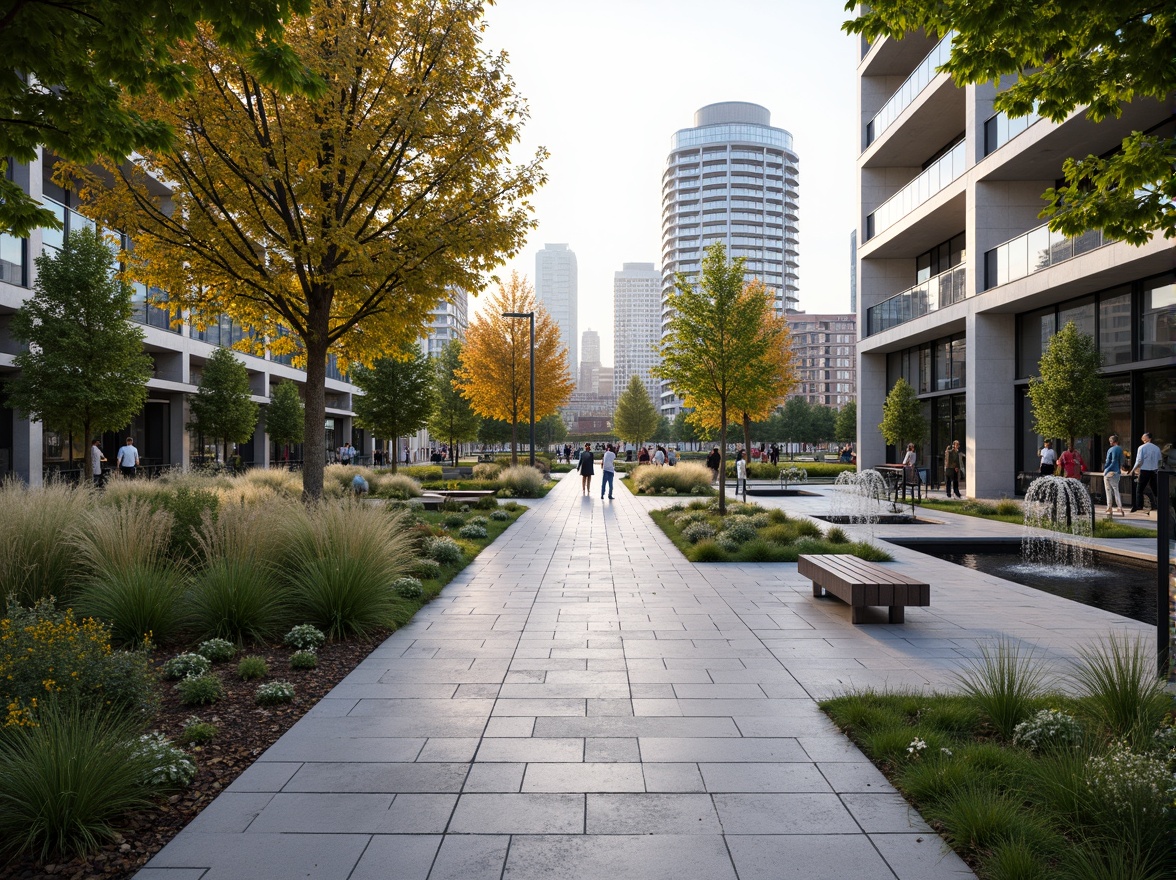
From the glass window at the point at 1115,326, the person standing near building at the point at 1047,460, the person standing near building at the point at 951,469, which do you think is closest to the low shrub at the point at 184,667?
the person standing near building at the point at 1047,460

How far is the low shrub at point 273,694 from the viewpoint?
519cm

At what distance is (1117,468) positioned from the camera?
60.5 feet

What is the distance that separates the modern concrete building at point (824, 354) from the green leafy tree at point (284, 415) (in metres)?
110

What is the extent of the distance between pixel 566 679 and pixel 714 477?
26.8 metres

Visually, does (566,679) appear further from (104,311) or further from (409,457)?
(409,457)

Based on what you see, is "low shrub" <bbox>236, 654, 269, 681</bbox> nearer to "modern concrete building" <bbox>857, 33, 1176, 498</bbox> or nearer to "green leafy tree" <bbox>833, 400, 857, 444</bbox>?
"modern concrete building" <bbox>857, 33, 1176, 498</bbox>

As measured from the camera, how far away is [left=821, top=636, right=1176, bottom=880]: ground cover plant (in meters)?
3.06

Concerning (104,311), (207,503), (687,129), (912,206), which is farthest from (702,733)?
(687,129)

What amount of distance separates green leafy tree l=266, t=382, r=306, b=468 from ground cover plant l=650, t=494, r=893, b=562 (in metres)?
33.9

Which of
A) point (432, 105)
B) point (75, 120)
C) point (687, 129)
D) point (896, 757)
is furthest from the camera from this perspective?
point (687, 129)

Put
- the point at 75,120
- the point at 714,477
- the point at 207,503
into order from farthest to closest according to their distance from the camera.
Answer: the point at 714,477 < the point at 207,503 < the point at 75,120

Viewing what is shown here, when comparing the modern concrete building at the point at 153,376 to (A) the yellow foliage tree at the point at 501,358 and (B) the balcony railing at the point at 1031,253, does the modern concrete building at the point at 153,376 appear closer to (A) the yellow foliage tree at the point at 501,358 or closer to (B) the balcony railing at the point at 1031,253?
(A) the yellow foliage tree at the point at 501,358

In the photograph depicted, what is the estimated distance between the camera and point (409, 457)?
69312mm

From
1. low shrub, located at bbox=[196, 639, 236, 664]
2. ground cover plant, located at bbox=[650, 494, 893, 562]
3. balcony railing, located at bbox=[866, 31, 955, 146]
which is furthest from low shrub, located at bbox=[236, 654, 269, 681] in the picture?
balcony railing, located at bbox=[866, 31, 955, 146]
